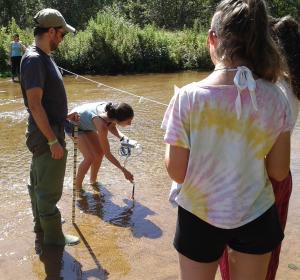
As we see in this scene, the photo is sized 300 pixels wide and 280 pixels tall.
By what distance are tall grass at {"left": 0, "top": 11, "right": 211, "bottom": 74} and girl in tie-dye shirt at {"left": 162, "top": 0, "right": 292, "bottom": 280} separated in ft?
61.7

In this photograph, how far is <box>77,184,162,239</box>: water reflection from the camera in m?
4.71

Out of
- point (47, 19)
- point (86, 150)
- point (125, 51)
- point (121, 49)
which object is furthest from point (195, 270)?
point (125, 51)

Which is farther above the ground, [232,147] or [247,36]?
[247,36]

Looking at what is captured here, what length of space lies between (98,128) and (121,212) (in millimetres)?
990

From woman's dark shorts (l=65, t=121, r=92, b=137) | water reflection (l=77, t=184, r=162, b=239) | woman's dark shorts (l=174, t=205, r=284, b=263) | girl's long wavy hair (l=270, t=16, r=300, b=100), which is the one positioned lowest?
water reflection (l=77, t=184, r=162, b=239)

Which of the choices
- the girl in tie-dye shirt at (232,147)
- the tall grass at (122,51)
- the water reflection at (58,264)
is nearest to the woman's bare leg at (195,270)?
the girl in tie-dye shirt at (232,147)

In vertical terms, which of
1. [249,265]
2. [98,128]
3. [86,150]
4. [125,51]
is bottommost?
[86,150]

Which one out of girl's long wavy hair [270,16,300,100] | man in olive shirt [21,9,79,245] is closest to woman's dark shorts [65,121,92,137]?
man in olive shirt [21,9,79,245]

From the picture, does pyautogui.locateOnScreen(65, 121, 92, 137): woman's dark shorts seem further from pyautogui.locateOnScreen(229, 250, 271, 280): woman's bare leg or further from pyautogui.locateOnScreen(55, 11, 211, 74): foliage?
pyautogui.locateOnScreen(55, 11, 211, 74): foliage

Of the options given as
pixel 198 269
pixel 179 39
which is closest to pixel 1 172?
pixel 198 269

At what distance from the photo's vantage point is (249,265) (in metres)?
2.04

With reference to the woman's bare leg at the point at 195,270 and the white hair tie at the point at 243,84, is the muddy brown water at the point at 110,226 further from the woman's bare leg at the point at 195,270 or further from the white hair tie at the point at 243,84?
the white hair tie at the point at 243,84

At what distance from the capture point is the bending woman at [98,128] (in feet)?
16.1

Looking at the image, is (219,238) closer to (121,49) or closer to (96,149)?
(96,149)
